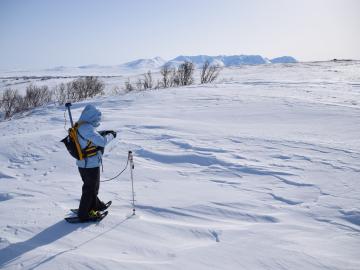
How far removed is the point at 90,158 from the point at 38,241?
1.21 meters

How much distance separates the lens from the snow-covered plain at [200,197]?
12.2 feet

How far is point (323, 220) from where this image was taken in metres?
4.69

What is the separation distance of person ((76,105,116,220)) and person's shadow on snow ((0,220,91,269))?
25cm

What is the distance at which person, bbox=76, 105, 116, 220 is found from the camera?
4.31m

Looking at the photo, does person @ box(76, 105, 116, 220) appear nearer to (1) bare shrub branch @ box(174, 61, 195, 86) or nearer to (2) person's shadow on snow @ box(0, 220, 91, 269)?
(2) person's shadow on snow @ box(0, 220, 91, 269)

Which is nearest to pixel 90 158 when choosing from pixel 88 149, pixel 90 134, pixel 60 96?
pixel 88 149

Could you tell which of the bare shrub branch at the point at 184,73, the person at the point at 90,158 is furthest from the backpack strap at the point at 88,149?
the bare shrub branch at the point at 184,73

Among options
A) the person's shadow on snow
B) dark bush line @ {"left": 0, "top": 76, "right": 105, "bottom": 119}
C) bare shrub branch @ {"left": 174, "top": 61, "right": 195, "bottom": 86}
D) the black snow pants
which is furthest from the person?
dark bush line @ {"left": 0, "top": 76, "right": 105, "bottom": 119}

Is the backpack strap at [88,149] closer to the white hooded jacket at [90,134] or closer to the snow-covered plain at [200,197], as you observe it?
the white hooded jacket at [90,134]

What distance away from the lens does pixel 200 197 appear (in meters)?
5.48

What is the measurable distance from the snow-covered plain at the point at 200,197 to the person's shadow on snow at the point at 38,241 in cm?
1

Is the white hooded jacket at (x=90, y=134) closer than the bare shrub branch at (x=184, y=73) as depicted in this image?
Yes

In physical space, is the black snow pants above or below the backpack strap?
below

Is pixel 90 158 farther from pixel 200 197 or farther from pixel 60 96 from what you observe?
pixel 60 96
